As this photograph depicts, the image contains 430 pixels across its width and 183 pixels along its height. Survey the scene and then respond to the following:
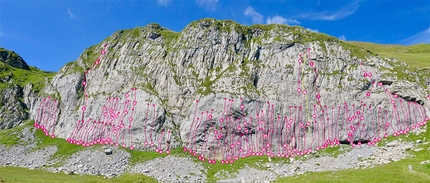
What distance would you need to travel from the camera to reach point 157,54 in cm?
8356

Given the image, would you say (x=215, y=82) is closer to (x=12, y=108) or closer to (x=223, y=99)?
(x=223, y=99)

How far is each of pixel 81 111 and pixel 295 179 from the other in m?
57.3

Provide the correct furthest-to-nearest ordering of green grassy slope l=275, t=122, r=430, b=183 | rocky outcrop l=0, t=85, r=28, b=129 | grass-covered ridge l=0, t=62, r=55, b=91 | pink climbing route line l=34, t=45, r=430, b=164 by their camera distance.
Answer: grass-covered ridge l=0, t=62, r=55, b=91
rocky outcrop l=0, t=85, r=28, b=129
pink climbing route line l=34, t=45, r=430, b=164
green grassy slope l=275, t=122, r=430, b=183

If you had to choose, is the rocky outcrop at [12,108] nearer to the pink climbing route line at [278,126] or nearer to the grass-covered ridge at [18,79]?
the grass-covered ridge at [18,79]

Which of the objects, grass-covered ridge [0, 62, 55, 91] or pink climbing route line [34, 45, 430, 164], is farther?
grass-covered ridge [0, 62, 55, 91]

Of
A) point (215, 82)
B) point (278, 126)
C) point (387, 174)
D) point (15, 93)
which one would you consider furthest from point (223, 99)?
point (15, 93)

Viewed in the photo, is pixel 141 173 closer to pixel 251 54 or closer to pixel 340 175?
pixel 340 175

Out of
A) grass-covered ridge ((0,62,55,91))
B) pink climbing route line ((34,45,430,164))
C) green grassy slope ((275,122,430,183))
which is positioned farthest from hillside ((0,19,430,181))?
grass-covered ridge ((0,62,55,91))

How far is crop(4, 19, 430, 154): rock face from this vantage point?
64.6m

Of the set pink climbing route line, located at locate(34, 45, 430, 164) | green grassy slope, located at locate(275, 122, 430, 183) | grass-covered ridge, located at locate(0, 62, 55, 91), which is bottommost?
green grassy slope, located at locate(275, 122, 430, 183)

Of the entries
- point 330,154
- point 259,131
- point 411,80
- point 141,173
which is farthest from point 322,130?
point 141,173

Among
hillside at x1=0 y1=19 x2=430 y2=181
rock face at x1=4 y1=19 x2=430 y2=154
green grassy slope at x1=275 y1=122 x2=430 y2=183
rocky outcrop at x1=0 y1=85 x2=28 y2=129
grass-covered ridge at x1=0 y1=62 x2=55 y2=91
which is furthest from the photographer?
grass-covered ridge at x1=0 y1=62 x2=55 y2=91

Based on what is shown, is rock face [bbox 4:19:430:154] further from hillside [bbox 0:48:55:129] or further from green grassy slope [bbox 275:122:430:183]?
green grassy slope [bbox 275:122:430:183]

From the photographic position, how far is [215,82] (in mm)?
72500
